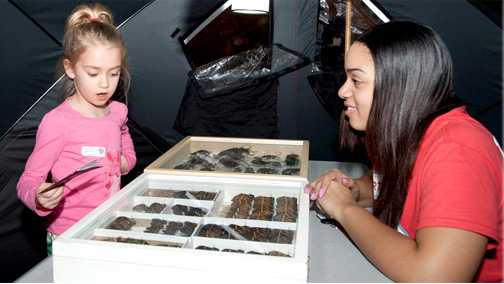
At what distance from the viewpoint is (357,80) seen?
1041mm

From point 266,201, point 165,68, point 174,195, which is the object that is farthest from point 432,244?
point 165,68

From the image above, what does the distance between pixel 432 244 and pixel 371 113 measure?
1.17 ft

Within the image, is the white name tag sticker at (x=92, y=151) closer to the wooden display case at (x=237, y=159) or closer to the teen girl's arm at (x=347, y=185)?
the wooden display case at (x=237, y=159)

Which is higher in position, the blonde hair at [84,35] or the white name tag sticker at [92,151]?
the blonde hair at [84,35]

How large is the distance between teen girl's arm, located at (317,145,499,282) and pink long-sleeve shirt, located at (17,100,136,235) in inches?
39.8

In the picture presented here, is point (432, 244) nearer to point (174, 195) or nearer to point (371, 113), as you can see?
point (371, 113)

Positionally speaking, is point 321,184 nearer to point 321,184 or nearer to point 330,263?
point 321,184

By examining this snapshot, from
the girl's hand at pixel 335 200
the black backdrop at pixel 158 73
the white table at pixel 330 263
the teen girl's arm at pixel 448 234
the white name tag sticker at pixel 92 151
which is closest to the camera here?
the teen girl's arm at pixel 448 234

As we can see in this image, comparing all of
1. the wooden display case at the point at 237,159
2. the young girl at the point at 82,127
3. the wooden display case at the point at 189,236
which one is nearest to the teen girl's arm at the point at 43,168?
the young girl at the point at 82,127

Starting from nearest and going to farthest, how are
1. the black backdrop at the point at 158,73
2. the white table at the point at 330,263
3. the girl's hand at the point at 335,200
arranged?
the white table at the point at 330,263
the girl's hand at the point at 335,200
the black backdrop at the point at 158,73

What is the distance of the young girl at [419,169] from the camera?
79cm

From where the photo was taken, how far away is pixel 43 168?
1261mm

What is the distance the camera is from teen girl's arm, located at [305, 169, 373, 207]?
116 centimetres

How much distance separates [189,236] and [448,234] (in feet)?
1.84
